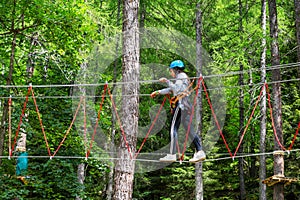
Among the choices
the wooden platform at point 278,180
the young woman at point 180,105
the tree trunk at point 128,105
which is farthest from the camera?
the wooden platform at point 278,180

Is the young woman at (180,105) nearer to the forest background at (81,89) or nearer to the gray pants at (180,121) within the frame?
the gray pants at (180,121)

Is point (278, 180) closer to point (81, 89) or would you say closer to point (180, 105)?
point (180, 105)

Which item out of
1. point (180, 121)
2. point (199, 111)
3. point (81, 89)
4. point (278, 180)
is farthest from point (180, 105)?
point (199, 111)

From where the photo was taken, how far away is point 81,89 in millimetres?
10148

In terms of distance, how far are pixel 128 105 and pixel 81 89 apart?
471 centimetres

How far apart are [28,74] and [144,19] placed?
3.89 meters

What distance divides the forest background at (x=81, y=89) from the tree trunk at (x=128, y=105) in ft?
3.08

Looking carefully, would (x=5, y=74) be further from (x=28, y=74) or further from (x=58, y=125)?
(x=58, y=125)

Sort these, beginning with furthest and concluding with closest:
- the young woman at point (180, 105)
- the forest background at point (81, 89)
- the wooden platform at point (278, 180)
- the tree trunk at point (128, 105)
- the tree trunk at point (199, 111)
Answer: the tree trunk at point (199, 111)
the wooden platform at point (278, 180)
the forest background at point (81, 89)
the tree trunk at point (128, 105)
the young woman at point (180, 105)

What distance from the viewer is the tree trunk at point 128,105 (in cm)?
545

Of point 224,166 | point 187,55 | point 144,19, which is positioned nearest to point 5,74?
point 144,19

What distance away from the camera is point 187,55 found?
13.0 meters

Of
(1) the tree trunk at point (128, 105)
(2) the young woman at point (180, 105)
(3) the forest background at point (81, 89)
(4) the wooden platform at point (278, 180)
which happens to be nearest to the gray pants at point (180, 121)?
(2) the young woman at point (180, 105)

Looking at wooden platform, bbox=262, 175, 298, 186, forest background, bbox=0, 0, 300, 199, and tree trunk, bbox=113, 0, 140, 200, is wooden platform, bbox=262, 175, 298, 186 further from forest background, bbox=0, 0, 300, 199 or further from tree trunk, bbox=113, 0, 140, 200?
tree trunk, bbox=113, 0, 140, 200
